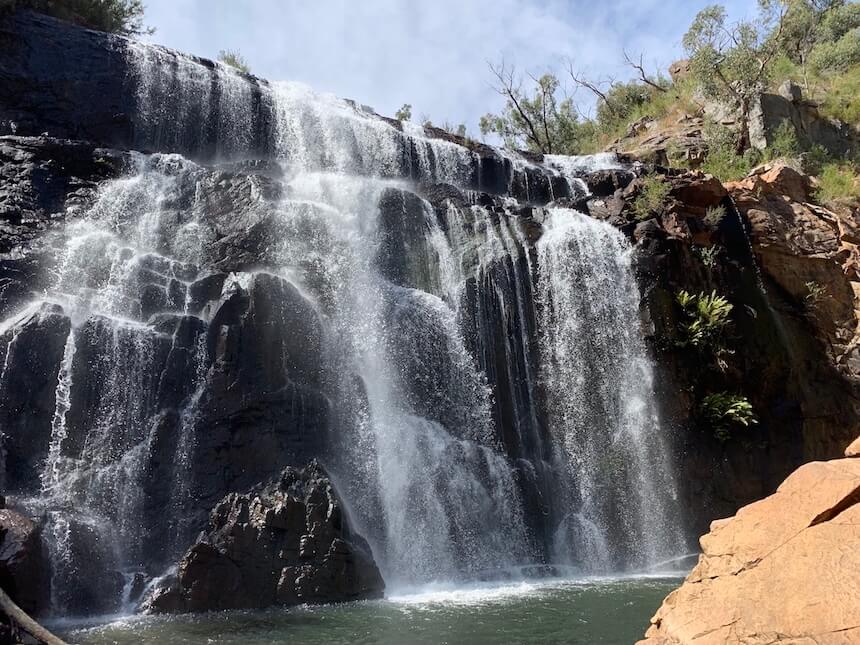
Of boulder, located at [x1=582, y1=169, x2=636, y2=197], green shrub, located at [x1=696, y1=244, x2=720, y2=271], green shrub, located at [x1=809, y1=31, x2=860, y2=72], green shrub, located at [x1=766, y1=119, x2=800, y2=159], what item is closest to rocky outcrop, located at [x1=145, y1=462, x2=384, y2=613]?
green shrub, located at [x1=696, y1=244, x2=720, y2=271]

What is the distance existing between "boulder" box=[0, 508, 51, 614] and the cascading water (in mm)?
412

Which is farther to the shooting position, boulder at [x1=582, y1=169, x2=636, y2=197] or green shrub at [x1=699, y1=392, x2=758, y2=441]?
boulder at [x1=582, y1=169, x2=636, y2=197]

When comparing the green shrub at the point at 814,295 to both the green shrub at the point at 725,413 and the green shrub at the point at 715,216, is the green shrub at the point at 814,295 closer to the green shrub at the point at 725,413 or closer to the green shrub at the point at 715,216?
the green shrub at the point at 715,216

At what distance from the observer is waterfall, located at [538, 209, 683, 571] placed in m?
14.8

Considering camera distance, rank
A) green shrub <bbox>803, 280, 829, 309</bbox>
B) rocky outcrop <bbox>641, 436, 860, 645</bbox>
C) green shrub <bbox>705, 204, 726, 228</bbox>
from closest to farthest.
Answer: rocky outcrop <bbox>641, 436, 860, 645</bbox> < green shrub <bbox>705, 204, 726, 228</bbox> < green shrub <bbox>803, 280, 829, 309</bbox>

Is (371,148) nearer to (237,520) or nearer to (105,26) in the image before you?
(105,26)

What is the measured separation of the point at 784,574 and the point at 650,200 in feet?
50.2

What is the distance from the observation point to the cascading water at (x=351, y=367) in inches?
464

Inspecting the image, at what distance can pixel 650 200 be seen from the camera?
60.3 feet

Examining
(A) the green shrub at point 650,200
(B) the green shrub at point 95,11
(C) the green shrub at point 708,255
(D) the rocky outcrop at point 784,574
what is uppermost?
(B) the green shrub at point 95,11

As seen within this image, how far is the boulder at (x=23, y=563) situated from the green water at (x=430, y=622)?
749 millimetres

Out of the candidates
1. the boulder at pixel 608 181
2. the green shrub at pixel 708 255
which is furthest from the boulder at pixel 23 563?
the boulder at pixel 608 181

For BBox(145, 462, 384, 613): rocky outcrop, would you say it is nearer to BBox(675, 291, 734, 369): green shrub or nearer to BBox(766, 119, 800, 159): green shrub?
BBox(675, 291, 734, 369): green shrub

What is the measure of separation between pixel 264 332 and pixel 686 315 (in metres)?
10.3
